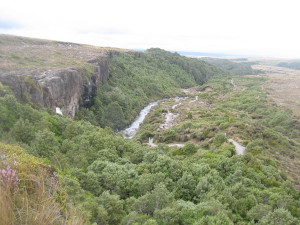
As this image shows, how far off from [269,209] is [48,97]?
1241 inches

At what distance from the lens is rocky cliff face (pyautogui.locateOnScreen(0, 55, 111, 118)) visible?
93.3ft

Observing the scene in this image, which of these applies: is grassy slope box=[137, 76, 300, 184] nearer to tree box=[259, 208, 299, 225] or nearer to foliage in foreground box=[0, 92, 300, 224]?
foliage in foreground box=[0, 92, 300, 224]

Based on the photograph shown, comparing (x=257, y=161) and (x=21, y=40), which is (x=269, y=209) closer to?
(x=257, y=161)

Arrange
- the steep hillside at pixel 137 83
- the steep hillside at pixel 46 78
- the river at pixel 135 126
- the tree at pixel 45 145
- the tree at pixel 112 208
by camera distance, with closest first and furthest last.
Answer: the tree at pixel 112 208, the tree at pixel 45 145, the steep hillside at pixel 46 78, the river at pixel 135 126, the steep hillside at pixel 137 83

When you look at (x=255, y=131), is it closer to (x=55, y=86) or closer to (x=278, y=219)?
(x=278, y=219)

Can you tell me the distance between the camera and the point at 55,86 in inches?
1359

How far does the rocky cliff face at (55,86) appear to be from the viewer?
28438 mm

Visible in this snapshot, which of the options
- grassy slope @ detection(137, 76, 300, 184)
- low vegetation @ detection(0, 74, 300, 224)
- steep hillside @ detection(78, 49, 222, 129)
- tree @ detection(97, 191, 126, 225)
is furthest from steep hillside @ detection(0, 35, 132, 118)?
tree @ detection(97, 191, 126, 225)

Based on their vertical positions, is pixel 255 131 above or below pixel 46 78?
below

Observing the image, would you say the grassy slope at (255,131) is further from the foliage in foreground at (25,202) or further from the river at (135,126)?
the foliage in foreground at (25,202)

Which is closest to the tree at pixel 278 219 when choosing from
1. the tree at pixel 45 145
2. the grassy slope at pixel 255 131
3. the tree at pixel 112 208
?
the tree at pixel 112 208

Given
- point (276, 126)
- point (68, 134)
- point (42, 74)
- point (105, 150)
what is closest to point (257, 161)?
point (105, 150)

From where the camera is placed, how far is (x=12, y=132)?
60.2ft

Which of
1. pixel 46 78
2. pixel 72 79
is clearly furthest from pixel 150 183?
pixel 72 79
